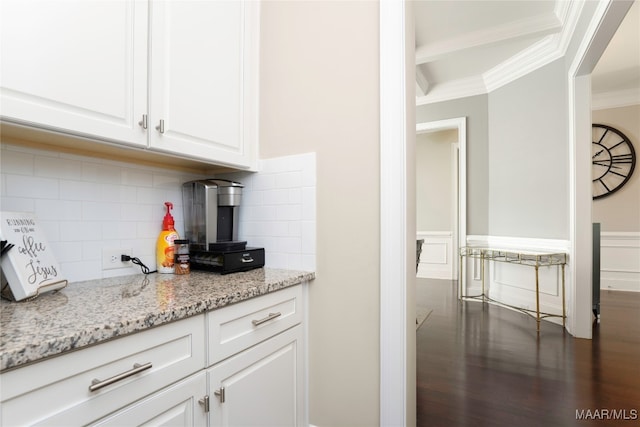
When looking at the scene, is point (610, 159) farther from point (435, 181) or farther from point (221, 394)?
point (221, 394)

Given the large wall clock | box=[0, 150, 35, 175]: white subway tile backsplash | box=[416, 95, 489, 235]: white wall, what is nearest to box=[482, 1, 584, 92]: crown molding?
box=[416, 95, 489, 235]: white wall

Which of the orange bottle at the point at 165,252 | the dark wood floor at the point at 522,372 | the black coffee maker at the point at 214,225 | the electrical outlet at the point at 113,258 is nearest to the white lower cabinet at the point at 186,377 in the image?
the black coffee maker at the point at 214,225

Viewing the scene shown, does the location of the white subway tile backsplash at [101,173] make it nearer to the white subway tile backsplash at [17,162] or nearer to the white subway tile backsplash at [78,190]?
the white subway tile backsplash at [78,190]

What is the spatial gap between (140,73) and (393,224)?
1065mm

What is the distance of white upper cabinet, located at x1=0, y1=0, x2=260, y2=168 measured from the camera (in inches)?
34.7

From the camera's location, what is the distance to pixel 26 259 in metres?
0.97

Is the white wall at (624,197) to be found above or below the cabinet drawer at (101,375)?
above

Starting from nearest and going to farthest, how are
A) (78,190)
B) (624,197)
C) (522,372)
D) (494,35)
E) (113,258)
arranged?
(78,190), (113,258), (522,372), (494,35), (624,197)

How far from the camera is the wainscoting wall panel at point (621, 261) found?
14.6 ft

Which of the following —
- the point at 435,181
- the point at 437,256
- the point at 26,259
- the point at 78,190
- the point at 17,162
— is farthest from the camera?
the point at 435,181

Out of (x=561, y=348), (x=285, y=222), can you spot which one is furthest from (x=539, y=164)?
(x=285, y=222)

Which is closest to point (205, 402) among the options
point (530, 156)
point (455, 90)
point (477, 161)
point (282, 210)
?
point (282, 210)

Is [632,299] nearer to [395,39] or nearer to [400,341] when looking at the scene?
[400,341]

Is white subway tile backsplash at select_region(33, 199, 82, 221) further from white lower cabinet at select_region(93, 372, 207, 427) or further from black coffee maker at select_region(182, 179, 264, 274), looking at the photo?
white lower cabinet at select_region(93, 372, 207, 427)
